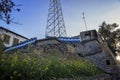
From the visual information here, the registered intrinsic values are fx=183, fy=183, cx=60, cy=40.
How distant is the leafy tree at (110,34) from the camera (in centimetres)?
2547

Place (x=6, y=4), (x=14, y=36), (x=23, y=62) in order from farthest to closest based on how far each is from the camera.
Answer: (x=14, y=36)
(x=23, y=62)
(x=6, y=4)

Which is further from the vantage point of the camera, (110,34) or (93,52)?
(110,34)

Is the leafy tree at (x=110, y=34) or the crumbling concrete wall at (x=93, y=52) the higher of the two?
the leafy tree at (x=110, y=34)

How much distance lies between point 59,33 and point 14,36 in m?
7.34

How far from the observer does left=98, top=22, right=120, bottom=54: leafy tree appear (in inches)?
1003

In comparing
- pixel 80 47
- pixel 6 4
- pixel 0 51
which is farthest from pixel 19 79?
pixel 80 47

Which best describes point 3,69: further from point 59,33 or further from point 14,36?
point 14,36

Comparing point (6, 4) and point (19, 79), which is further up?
point (6, 4)

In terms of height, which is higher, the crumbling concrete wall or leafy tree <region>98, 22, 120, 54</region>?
leafy tree <region>98, 22, 120, 54</region>

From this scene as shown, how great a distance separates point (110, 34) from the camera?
26016 millimetres

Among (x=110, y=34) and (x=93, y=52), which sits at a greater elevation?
(x=110, y=34)

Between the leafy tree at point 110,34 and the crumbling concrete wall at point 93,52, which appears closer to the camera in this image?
the crumbling concrete wall at point 93,52

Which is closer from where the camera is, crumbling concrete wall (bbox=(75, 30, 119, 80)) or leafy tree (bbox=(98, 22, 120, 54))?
crumbling concrete wall (bbox=(75, 30, 119, 80))

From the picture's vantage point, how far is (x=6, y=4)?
4.17 meters
